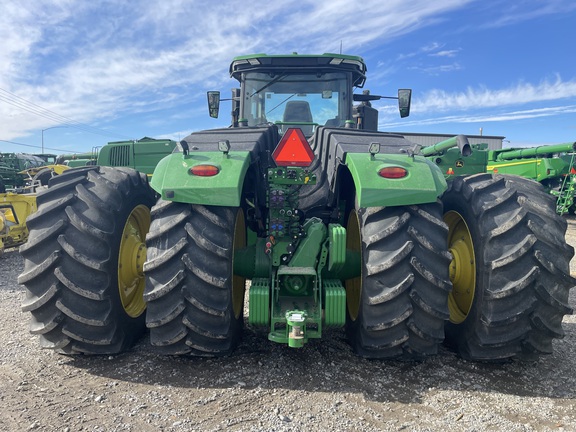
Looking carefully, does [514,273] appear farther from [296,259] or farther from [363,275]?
[296,259]

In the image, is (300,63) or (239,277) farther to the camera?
(300,63)

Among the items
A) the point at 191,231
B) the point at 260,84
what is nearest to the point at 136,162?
the point at 260,84

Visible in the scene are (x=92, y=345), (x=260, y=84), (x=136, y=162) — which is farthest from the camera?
(x=136, y=162)

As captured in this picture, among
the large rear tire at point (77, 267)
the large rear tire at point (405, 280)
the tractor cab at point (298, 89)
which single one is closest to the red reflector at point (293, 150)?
the large rear tire at point (405, 280)

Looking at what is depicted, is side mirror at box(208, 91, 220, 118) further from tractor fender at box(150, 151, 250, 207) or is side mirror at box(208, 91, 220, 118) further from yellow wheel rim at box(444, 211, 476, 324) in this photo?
yellow wheel rim at box(444, 211, 476, 324)

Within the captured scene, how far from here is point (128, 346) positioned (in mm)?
3553

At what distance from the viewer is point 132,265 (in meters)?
3.58

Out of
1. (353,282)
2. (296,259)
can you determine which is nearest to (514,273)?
(353,282)

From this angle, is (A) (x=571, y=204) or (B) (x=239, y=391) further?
(A) (x=571, y=204)

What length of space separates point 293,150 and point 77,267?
1.75 meters

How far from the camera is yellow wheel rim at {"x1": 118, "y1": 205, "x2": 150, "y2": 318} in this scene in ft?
11.5

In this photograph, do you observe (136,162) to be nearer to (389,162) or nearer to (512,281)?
(389,162)

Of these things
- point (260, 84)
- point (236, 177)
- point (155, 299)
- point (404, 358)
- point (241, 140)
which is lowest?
point (404, 358)

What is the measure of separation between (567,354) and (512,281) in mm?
1367
